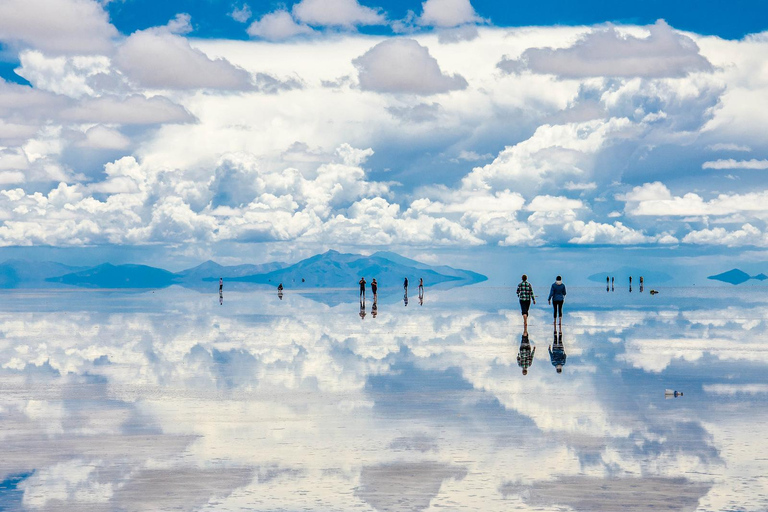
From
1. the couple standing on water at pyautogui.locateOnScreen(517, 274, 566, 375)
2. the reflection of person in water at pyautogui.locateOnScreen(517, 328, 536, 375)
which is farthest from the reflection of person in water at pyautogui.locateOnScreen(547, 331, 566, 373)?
the reflection of person in water at pyautogui.locateOnScreen(517, 328, 536, 375)

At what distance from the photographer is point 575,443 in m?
15.7

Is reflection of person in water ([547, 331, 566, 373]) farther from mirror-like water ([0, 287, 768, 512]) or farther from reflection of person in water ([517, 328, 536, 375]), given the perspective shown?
reflection of person in water ([517, 328, 536, 375])

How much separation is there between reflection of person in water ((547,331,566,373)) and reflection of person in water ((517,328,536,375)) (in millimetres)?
658

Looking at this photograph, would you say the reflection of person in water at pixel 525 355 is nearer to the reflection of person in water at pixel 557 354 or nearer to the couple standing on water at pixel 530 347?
the couple standing on water at pixel 530 347

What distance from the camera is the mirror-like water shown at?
12469mm

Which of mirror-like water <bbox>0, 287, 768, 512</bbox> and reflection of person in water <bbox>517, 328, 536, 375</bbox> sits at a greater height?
reflection of person in water <bbox>517, 328, 536, 375</bbox>

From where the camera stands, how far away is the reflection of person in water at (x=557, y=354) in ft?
92.8

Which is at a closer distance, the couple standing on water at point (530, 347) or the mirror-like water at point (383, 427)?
the mirror-like water at point (383, 427)

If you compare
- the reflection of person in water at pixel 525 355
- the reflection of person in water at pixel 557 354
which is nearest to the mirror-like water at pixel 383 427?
the reflection of person in water at pixel 557 354

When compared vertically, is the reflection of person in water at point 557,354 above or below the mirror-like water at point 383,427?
above

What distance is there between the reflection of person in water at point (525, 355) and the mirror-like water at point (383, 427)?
350 mm

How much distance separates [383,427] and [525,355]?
1491 centimetres

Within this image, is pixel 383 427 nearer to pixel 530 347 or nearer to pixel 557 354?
pixel 557 354

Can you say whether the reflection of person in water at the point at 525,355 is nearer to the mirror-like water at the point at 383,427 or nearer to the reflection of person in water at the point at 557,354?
the mirror-like water at the point at 383,427
